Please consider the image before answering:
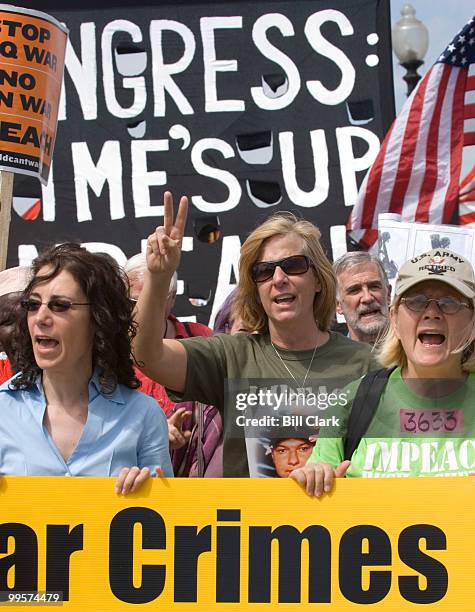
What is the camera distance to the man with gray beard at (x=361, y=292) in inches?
209

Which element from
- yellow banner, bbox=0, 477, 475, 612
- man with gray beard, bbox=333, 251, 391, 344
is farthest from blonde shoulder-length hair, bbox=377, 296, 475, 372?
man with gray beard, bbox=333, 251, 391, 344

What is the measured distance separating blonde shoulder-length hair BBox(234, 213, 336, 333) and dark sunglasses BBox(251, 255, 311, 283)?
24 mm

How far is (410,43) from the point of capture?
10078mm

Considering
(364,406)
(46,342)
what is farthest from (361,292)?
(46,342)

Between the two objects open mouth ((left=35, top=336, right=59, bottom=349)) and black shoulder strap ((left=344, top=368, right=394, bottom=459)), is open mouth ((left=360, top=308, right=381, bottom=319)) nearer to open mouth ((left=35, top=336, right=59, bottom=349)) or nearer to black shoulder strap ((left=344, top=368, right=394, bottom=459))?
black shoulder strap ((left=344, top=368, right=394, bottom=459))

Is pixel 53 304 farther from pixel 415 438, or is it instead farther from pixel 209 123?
pixel 209 123

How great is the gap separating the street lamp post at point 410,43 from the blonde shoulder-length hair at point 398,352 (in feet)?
22.3

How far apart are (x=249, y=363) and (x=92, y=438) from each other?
75cm

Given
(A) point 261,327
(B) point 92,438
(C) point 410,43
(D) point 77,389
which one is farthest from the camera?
(C) point 410,43

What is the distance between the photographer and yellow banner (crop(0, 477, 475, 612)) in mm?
3074

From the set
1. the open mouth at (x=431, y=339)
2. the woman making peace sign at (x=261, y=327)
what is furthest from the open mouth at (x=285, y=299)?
the open mouth at (x=431, y=339)

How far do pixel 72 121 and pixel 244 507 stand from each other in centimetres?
622

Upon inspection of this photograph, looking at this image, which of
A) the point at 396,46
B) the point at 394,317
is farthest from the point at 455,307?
the point at 396,46

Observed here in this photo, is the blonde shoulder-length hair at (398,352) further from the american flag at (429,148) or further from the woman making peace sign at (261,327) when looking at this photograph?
the american flag at (429,148)
